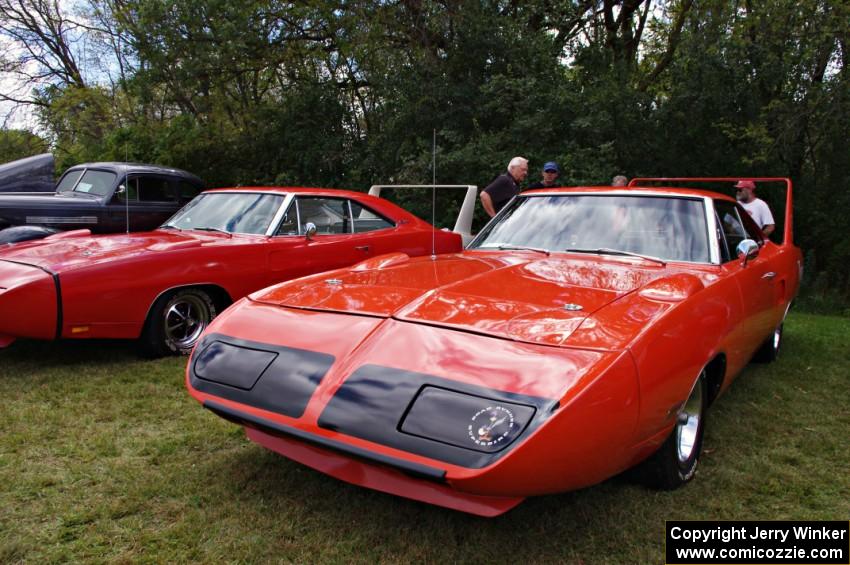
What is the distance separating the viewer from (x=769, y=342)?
499cm

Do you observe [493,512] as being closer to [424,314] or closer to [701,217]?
[424,314]

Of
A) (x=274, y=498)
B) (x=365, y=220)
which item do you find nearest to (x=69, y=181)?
(x=365, y=220)

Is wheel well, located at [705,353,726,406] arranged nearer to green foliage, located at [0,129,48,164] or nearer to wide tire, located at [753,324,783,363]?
wide tire, located at [753,324,783,363]

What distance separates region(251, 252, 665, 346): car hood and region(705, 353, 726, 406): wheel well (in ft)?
1.61

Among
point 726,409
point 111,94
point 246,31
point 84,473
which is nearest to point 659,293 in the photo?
point 726,409

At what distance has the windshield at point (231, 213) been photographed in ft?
17.9

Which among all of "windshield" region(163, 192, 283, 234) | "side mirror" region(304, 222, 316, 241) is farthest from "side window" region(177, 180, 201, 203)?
"side mirror" region(304, 222, 316, 241)

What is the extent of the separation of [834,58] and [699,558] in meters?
10.3

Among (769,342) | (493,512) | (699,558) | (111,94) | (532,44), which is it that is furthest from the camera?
(111,94)

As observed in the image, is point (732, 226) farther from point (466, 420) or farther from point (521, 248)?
point (466, 420)

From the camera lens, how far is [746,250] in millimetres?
3520

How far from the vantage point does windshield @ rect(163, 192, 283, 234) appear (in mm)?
5469

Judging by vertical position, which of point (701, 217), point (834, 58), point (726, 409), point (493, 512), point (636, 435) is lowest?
point (726, 409)

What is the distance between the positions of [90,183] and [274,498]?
745cm
